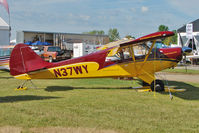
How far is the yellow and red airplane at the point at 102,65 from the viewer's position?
9391 millimetres

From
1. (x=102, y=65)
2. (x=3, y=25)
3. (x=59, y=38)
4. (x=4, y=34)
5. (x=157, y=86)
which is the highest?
(x=59, y=38)

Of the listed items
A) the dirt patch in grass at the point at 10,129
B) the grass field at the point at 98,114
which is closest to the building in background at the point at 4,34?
the grass field at the point at 98,114

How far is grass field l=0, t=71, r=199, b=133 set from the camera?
481cm

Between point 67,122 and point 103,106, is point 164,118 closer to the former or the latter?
point 103,106

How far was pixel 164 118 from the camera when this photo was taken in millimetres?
5641

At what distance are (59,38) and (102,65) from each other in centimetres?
4133

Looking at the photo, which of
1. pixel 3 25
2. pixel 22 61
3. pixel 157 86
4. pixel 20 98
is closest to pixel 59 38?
pixel 3 25

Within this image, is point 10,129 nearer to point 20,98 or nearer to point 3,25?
point 20,98

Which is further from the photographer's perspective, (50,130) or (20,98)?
(20,98)

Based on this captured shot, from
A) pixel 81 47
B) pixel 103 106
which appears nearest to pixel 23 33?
pixel 81 47

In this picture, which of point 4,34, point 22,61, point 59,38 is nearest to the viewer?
point 22,61

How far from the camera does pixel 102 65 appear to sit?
9.78m

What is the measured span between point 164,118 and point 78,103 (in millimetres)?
2734

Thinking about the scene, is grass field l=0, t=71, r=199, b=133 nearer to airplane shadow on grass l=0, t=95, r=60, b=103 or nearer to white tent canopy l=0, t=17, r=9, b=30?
airplane shadow on grass l=0, t=95, r=60, b=103
